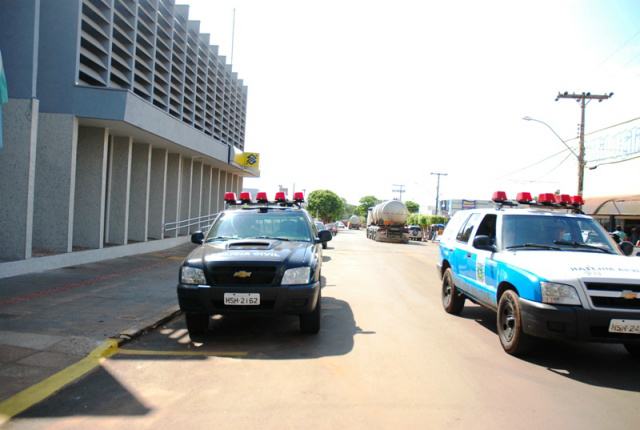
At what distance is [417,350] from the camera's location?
5402 millimetres

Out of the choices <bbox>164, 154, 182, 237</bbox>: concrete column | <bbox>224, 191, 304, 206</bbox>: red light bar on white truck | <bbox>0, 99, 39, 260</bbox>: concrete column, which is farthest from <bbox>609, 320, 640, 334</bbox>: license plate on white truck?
<bbox>164, 154, 182, 237</bbox>: concrete column

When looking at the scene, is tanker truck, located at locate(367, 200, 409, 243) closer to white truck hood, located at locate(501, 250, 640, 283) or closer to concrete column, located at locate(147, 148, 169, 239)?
concrete column, located at locate(147, 148, 169, 239)

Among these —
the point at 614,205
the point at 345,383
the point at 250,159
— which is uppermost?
the point at 250,159

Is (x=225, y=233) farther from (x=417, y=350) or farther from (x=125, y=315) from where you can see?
(x=417, y=350)

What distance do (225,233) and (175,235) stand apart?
15.1 meters

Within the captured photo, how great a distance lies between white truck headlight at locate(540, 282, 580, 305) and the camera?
4.60 meters

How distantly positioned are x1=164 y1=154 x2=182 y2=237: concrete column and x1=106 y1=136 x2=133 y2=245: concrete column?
4923 mm

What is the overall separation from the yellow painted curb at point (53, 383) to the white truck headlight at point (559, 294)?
15.6ft

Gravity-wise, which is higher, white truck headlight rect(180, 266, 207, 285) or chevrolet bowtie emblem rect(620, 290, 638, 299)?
chevrolet bowtie emblem rect(620, 290, 638, 299)

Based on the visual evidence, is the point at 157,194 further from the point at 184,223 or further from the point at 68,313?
the point at 68,313

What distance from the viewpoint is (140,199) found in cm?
1681

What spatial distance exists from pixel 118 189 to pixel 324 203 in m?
82.3

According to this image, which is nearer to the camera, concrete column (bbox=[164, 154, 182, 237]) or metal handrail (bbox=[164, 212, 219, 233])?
metal handrail (bbox=[164, 212, 219, 233])

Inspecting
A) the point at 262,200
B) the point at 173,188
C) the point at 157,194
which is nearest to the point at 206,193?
the point at 173,188
